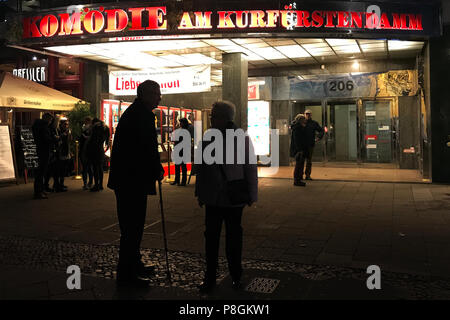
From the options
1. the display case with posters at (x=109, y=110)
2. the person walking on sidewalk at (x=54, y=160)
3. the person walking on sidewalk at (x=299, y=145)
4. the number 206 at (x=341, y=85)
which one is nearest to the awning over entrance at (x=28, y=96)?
A: the display case with posters at (x=109, y=110)

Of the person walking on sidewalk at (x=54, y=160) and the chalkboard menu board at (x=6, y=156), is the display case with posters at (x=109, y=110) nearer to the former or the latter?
the person walking on sidewalk at (x=54, y=160)

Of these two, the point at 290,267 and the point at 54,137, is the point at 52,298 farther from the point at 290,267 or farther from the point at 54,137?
the point at 54,137

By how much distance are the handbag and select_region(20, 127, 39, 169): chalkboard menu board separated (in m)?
9.01

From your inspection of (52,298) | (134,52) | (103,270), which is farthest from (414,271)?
(134,52)

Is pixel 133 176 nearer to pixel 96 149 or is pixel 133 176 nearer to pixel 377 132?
pixel 96 149

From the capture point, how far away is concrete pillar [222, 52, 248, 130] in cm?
1202

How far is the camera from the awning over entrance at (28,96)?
11.0m

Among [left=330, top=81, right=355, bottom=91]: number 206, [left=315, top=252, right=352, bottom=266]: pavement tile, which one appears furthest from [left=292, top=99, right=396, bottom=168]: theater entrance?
[left=315, top=252, right=352, bottom=266]: pavement tile

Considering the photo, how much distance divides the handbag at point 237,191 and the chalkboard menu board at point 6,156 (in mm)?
8890

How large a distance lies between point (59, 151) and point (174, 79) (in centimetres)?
397

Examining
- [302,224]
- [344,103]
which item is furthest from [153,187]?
[344,103]

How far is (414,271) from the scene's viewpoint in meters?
4.18

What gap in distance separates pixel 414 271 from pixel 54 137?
7.87 meters

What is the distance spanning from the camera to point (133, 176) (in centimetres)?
385
